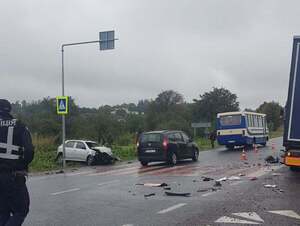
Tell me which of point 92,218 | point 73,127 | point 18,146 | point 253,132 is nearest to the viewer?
point 18,146

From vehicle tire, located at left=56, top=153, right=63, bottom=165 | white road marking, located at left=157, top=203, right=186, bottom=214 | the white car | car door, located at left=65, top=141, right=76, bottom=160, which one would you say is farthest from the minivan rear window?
white road marking, located at left=157, top=203, right=186, bottom=214

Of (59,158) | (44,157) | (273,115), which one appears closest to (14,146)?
(59,158)

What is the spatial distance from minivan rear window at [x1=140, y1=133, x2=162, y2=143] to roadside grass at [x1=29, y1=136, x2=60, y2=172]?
15.1 ft

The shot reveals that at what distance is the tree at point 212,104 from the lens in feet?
271

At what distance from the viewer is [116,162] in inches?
1120

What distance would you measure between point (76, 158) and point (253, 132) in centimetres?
1689

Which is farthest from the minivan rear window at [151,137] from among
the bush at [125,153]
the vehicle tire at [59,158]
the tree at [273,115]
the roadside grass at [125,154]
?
the tree at [273,115]

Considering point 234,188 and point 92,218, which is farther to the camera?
point 234,188

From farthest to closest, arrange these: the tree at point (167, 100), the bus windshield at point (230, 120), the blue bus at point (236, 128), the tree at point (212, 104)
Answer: the tree at point (167, 100) → the tree at point (212, 104) → the bus windshield at point (230, 120) → the blue bus at point (236, 128)

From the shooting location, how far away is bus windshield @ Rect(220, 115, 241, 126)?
3706 cm

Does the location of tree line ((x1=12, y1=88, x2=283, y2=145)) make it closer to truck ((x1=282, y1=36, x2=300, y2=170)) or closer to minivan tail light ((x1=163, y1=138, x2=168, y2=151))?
minivan tail light ((x1=163, y1=138, x2=168, y2=151))

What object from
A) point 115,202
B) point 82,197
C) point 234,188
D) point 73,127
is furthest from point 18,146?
point 73,127

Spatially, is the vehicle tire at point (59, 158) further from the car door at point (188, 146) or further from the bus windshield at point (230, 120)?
the bus windshield at point (230, 120)

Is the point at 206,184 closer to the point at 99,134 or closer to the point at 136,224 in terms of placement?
the point at 136,224
